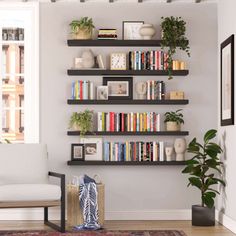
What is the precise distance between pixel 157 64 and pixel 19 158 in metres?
1.90

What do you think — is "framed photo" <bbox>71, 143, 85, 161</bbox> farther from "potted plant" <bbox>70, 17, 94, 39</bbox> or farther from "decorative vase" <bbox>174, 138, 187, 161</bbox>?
"potted plant" <bbox>70, 17, 94, 39</bbox>

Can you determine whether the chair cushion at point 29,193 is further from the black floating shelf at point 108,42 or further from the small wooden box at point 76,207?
the black floating shelf at point 108,42

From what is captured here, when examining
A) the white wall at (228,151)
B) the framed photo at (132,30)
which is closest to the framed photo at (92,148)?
the framed photo at (132,30)

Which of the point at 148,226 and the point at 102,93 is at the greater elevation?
the point at 102,93

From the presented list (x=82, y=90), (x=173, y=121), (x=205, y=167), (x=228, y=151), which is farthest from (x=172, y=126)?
(x=82, y=90)

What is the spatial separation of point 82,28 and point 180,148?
175 centimetres

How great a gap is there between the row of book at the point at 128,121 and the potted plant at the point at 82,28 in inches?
35.7

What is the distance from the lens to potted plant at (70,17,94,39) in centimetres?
707

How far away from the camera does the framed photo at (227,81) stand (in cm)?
639

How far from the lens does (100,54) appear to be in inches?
286

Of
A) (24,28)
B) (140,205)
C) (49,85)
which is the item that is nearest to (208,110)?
(140,205)

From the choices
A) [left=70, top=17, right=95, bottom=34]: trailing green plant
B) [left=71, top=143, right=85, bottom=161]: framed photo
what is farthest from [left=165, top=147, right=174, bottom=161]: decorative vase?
[left=70, top=17, right=95, bottom=34]: trailing green plant

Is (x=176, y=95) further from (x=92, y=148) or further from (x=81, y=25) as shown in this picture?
(x=81, y=25)

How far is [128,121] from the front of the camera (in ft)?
23.5
